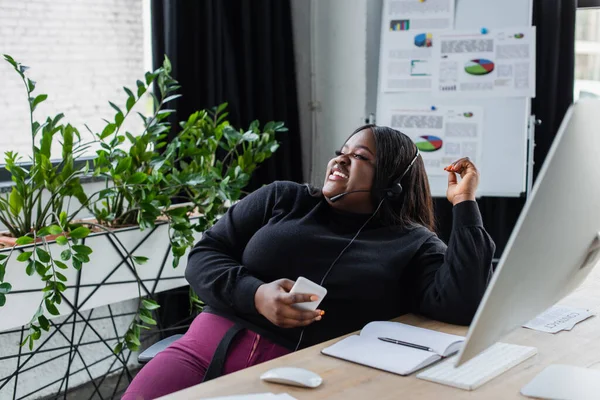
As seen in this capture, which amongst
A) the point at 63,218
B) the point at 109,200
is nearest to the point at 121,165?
the point at 63,218

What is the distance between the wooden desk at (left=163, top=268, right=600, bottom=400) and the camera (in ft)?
4.07

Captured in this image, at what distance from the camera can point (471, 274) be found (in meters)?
1.70

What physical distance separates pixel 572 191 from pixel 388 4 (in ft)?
8.11

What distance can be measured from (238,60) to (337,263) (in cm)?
185

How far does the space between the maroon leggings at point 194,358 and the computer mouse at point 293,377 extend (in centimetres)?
46

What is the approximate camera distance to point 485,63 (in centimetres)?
324

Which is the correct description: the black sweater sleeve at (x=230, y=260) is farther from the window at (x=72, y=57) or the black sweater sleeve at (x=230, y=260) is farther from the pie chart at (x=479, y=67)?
the pie chart at (x=479, y=67)

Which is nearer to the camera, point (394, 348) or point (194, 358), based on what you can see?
point (394, 348)

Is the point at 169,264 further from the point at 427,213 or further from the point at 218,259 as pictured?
the point at 427,213

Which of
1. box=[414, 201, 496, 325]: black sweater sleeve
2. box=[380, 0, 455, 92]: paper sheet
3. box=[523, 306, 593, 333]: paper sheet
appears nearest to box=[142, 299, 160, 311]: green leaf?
box=[414, 201, 496, 325]: black sweater sleeve

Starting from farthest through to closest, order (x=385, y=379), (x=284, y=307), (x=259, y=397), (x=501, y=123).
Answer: (x=501, y=123)
(x=284, y=307)
(x=385, y=379)
(x=259, y=397)

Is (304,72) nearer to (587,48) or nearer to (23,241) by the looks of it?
(587,48)

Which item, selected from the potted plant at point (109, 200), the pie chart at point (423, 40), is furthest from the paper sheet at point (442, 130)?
the potted plant at point (109, 200)

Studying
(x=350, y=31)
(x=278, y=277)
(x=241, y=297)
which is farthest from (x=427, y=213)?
(x=350, y=31)
